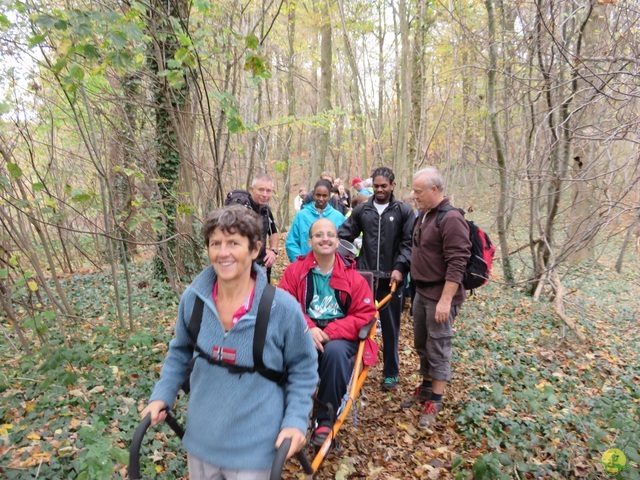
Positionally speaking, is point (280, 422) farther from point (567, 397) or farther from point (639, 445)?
point (567, 397)

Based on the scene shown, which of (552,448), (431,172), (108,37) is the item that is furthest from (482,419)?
(108,37)

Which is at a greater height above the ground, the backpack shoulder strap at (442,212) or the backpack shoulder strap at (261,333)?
the backpack shoulder strap at (442,212)

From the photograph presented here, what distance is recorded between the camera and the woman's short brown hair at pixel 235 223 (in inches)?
74.3

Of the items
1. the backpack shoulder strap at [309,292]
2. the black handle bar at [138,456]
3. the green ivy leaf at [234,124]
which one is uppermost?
the green ivy leaf at [234,124]

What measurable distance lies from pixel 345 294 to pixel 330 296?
132mm

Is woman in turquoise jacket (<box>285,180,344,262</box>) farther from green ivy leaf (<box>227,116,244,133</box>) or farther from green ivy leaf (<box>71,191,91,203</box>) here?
green ivy leaf (<box>71,191,91,203</box>)

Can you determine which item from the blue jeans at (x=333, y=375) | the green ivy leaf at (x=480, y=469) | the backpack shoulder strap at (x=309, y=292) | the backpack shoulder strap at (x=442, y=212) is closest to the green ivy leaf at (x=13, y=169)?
the backpack shoulder strap at (x=309, y=292)

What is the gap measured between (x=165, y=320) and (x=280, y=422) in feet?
16.2

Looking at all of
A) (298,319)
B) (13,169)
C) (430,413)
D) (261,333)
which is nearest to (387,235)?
(430,413)

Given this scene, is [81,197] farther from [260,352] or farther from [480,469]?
[480,469]

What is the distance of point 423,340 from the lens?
13.5ft

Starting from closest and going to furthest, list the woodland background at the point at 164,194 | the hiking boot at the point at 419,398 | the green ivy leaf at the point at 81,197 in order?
the woodland background at the point at 164,194 < the green ivy leaf at the point at 81,197 < the hiking boot at the point at 419,398

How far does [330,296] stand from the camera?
3314mm

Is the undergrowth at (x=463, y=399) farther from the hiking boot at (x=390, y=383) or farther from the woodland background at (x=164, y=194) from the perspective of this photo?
the hiking boot at (x=390, y=383)
